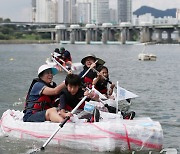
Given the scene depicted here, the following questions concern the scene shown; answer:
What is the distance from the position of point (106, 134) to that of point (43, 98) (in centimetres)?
178

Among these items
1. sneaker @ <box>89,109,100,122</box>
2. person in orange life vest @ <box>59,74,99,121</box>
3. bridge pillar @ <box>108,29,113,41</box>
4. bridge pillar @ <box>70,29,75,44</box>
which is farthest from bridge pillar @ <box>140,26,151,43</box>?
sneaker @ <box>89,109,100,122</box>

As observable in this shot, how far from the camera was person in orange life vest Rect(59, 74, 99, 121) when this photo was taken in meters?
9.92

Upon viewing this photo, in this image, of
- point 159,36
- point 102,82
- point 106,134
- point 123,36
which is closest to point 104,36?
point 123,36

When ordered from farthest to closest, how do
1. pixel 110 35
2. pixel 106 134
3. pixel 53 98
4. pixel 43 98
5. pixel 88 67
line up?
pixel 110 35 < pixel 88 67 < pixel 53 98 < pixel 43 98 < pixel 106 134

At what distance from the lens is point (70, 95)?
10203 millimetres

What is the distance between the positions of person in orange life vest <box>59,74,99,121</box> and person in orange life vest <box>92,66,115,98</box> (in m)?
3.06

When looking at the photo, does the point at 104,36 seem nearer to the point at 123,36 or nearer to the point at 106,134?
the point at 123,36

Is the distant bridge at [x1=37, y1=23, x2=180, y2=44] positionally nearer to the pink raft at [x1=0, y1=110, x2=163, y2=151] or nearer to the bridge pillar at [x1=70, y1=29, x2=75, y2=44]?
the bridge pillar at [x1=70, y1=29, x2=75, y2=44]

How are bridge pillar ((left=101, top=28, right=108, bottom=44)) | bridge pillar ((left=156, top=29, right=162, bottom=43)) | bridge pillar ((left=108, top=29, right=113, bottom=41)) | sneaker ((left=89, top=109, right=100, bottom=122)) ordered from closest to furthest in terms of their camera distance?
sneaker ((left=89, top=109, right=100, bottom=122)), bridge pillar ((left=156, top=29, right=162, bottom=43)), bridge pillar ((left=101, top=28, right=108, bottom=44)), bridge pillar ((left=108, top=29, right=113, bottom=41))

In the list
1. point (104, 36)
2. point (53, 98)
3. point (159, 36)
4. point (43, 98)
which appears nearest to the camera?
point (43, 98)

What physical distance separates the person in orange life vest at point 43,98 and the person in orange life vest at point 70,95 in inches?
6.5

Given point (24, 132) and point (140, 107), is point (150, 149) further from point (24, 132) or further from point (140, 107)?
point (140, 107)

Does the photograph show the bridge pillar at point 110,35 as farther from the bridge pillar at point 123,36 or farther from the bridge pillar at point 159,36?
the bridge pillar at point 159,36

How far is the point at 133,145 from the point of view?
9602 mm
